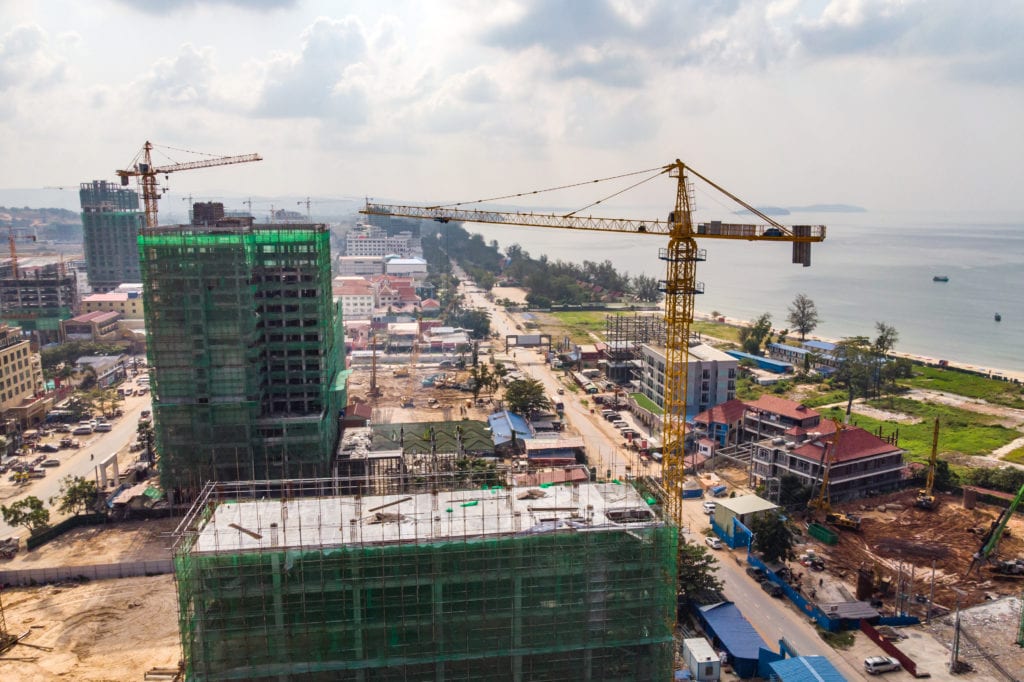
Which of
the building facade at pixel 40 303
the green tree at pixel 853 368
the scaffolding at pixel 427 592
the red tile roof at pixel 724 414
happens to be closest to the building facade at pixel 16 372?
the building facade at pixel 40 303

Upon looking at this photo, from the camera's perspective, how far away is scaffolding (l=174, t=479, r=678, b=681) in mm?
16047

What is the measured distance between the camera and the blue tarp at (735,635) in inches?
806

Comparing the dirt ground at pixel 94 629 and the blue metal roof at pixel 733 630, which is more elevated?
the blue metal roof at pixel 733 630

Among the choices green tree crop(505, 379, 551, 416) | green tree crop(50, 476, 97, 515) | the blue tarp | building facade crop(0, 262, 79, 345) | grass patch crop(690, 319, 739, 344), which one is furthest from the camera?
grass patch crop(690, 319, 739, 344)

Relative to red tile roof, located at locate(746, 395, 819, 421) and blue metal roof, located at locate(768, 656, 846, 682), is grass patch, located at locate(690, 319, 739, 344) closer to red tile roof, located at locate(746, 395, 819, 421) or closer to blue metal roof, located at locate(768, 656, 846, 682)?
red tile roof, located at locate(746, 395, 819, 421)

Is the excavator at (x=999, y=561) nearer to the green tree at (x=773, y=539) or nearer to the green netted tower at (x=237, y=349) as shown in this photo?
the green tree at (x=773, y=539)

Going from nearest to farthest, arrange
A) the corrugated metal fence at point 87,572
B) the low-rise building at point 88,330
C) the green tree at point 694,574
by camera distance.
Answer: the green tree at point 694,574 < the corrugated metal fence at point 87,572 < the low-rise building at point 88,330

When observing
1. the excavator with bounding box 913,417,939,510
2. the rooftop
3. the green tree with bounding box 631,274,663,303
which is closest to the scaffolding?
the rooftop

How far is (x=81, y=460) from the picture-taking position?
3728 centimetres

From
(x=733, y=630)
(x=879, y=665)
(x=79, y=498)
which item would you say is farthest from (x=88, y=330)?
(x=879, y=665)

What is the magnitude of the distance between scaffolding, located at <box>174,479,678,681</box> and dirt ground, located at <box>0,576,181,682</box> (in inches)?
242

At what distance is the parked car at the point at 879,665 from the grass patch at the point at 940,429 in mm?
17420

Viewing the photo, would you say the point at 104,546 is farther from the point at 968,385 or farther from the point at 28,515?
the point at 968,385

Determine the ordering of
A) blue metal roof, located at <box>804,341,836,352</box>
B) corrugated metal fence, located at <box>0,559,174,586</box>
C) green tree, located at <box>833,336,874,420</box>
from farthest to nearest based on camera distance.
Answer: blue metal roof, located at <box>804,341,836,352</box> < green tree, located at <box>833,336,874,420</box> < corrugated metal fence, located at <box>0,559,174,586</box>
